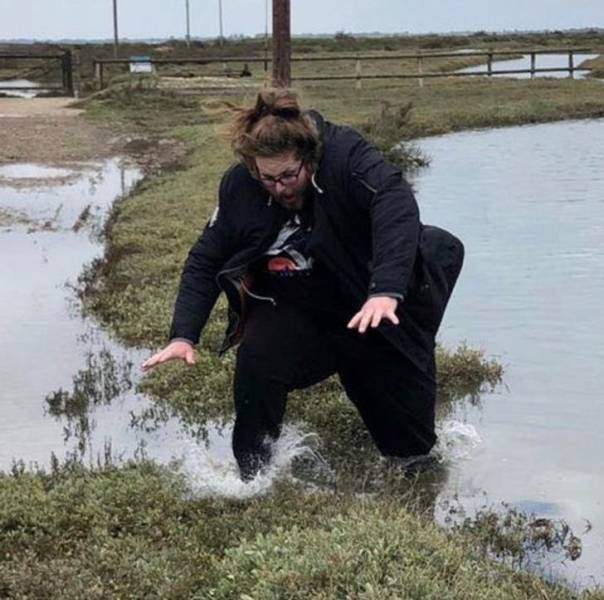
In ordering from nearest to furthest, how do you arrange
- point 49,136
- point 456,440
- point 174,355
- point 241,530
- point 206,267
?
1. point 241,530
2. point 174,355
3. point 206,267
4. point 456,440
5. point 49,136

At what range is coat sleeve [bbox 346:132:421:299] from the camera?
4.66m

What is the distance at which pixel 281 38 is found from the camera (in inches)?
595

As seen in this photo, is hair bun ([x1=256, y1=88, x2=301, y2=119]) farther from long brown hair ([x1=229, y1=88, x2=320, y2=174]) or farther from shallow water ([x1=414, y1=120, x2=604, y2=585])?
shallow water ([x1=414, y1=120, x2=604, y2=585])

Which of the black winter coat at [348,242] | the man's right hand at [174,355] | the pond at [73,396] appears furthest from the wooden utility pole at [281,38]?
the man's right hand at [174,355]

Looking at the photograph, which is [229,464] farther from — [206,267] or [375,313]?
[375,313]

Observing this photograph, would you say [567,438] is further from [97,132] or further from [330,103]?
[330,103]

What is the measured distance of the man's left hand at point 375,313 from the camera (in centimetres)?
446

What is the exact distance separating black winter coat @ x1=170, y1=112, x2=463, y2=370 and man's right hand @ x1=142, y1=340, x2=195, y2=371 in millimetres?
59

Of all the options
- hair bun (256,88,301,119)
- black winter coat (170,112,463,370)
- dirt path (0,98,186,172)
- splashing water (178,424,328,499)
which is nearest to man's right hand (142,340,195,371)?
black winter coat (170,112,463,370)

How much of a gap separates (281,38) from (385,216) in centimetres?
1075

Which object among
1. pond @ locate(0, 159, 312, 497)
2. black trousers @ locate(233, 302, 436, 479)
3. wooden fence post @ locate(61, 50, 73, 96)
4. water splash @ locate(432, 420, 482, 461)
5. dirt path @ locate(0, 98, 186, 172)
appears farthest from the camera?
wooden fence post @ locate(61, 50, 73, 96)

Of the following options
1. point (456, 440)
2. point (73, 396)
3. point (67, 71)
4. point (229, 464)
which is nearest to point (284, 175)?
point (229, 464)

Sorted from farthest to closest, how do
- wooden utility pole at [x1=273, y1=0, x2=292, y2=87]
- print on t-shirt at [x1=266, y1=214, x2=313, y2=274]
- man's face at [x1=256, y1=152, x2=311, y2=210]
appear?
wooden utility pole at [x1=273, y1=0, x2=292, y2=87] → print on t-shirt at [x1=266, y1=214, x2=313, y2=274] → man's face at [x1=256, y1=152, x2=311, y2=210]

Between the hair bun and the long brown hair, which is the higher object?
the hair bun
